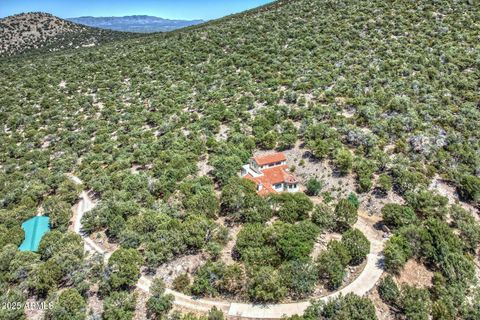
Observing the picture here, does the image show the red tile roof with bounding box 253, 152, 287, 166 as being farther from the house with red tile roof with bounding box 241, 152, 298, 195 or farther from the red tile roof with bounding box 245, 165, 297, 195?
the red tile roof with bounding box 245, 165, 297, 195

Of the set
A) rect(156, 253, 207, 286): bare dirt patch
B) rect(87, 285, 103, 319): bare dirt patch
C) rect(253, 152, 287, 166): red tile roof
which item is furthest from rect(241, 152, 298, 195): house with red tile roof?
rect(87, 285, 103, 319): bare dirt patch

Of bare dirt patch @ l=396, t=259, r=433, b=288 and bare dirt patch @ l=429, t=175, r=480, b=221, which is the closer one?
bare dirt patch @ l=396, t=259, r=433, b=288

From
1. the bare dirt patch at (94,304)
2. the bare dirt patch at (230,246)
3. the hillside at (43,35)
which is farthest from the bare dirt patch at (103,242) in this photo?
the hillside at (43,35)

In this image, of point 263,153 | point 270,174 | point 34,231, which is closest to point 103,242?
point 34,231

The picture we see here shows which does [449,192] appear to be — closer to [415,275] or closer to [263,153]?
[415,275]

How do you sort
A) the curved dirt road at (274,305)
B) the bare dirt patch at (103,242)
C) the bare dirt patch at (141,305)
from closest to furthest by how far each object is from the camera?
the curved dirt road at (274,305) < the bare dirt patch at (141,305) < the bare dirt patch at (103,242)

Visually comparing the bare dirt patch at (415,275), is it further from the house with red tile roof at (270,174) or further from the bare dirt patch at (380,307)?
the house with red tile roof at (270,174)
